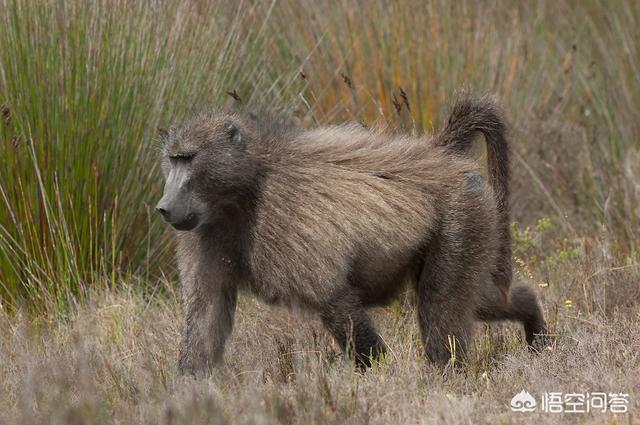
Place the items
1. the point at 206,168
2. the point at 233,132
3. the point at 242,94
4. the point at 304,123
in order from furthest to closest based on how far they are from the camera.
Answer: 1. the point at 304,123
2. the point at 242,94
3. the point at 233,132
4. the point at 206,168

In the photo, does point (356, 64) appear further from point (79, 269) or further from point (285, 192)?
point (285, 192)

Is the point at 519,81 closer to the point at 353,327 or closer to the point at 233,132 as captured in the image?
the point at 233,132

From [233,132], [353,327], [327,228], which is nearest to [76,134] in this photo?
[233,132]

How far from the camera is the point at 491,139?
17.1 ft

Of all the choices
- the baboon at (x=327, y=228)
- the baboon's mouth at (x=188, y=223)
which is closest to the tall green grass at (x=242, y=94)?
the baboon at (x=327, y=228)

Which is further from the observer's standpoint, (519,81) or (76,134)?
(519,81)

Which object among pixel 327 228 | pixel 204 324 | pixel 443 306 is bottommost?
pixel 204 324

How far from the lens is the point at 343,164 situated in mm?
4820

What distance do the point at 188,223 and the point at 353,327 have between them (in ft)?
2.60

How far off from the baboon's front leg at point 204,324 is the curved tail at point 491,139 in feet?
4.23

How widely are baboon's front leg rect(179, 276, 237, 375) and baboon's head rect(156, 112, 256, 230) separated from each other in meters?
0.32

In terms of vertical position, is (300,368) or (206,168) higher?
(206,168)

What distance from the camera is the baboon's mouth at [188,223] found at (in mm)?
4389

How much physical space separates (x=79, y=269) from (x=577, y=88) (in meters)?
4.85
